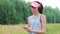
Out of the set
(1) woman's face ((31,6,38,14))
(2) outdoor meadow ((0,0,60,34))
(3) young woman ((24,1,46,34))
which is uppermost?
(1) woman's face ((31,6,38,14))

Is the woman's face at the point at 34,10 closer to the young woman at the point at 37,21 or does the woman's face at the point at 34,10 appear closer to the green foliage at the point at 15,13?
the young woman at the point at 37,21

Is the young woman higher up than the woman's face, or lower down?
lower down

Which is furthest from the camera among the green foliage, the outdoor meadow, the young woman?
the green foliage

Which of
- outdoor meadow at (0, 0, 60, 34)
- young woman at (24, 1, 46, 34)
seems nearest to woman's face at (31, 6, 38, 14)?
young woman at (24, 1, 46, 34)

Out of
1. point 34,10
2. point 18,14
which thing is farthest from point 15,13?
point 34,10

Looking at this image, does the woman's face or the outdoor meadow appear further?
the outdoor meadow

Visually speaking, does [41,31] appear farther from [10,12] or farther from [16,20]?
[10,12]

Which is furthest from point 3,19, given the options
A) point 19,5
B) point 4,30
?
point 4,30

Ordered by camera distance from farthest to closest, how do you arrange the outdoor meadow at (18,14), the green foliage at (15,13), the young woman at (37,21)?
1. the green foliage at (15,13)
2. the outdoor meadow at (18,14)
3. the young woman at (37,21)

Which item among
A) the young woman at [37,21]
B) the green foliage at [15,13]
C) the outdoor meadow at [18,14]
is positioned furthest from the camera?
the green foliage at [15,13]

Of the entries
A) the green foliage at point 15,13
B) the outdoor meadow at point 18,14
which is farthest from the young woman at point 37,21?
the green foliage at point 15,13

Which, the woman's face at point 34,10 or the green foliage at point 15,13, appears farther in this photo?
the green foliage at point 15,13

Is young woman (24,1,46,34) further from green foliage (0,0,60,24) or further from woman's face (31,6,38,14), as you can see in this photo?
green foliage (0,0,60,24)

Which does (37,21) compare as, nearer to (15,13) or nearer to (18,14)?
(18,14)
